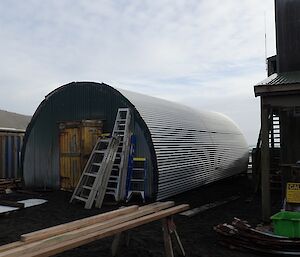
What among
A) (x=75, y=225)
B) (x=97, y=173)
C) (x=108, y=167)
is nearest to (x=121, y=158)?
(x=108, y=167)

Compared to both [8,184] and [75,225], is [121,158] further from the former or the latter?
[75,225]

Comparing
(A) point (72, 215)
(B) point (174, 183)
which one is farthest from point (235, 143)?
(A) point (72, 215)

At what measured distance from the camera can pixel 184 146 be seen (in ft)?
42.8

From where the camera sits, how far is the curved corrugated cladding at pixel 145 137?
11.3 metres

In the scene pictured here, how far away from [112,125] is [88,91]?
60.2 inches

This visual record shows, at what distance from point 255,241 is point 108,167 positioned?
5.48m

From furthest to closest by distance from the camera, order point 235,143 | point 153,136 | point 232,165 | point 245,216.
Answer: point 235,143 → point 232,165 → point 153,136 → point 245,216

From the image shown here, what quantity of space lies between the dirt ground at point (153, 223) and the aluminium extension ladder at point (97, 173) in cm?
37

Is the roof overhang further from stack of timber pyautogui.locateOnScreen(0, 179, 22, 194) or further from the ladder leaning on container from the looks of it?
stack of timber pyautogui.locateOnScreen(0, 179, 22, 194)

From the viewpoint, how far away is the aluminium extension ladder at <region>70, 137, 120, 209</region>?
10.3 m

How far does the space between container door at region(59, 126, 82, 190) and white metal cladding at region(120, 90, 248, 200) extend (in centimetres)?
217

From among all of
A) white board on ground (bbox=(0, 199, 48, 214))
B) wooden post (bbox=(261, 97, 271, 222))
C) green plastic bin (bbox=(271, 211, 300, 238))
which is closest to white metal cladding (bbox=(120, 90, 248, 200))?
white board on ground (bbox=(0, 199, 48, 214))

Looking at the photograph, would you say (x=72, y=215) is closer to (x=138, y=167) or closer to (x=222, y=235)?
(x=138, y=167)

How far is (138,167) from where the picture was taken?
11.3m
